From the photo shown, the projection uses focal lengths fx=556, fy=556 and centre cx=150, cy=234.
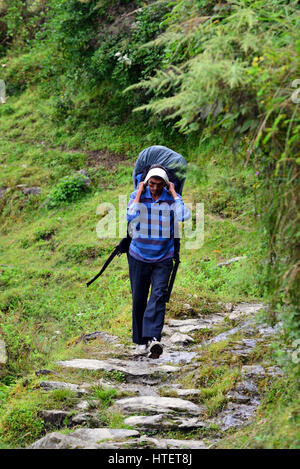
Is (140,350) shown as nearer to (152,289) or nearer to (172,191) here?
(152,289)

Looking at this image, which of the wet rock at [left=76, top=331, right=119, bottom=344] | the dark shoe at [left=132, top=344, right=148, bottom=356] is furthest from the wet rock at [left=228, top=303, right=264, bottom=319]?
the wet rock at [left=76, top=331, right=119, bottom=344]

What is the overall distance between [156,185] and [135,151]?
27.1ft

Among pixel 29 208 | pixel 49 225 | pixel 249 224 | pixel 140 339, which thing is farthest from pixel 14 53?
pixel 249 224

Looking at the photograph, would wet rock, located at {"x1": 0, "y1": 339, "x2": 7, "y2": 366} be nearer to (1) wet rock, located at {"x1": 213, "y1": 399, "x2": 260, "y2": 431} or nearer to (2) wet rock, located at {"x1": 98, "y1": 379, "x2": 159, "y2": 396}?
(2) wet rock, located at {"x1": 98, "y1": 379, "x2": 159, "y2": 396}

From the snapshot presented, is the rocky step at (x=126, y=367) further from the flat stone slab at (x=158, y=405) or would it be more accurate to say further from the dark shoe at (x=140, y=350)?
the flat stone slab at (x=158, y=405)

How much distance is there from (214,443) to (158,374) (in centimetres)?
161

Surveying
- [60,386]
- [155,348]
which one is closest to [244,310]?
[155,348]

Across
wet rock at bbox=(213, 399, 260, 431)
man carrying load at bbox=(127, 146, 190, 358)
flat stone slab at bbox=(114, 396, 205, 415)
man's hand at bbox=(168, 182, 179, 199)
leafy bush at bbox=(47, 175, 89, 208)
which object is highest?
man's hand at bbox=(168, 182, 179, 199)

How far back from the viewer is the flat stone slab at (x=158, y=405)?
482cm

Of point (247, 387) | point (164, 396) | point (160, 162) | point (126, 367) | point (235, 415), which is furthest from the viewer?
point (126, 367)

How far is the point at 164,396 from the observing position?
5.26m

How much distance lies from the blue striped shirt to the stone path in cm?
120

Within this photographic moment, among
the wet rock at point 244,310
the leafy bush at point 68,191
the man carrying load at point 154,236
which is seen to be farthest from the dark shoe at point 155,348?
the leafy bush at point 68,191

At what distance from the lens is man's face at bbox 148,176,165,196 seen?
557cm
